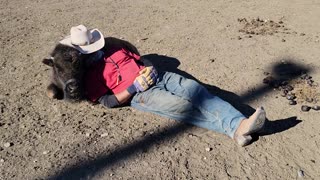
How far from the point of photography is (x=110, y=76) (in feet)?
15.0

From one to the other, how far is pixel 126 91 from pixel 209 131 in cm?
87

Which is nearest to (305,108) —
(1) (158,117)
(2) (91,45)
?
(1) (158,117)

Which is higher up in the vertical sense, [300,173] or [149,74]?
[149,74]

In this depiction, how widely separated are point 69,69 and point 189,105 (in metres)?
1.15

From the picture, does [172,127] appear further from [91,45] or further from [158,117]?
[91,45]

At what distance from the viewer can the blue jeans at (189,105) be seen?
423cm

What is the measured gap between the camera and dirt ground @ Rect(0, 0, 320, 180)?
3902mm

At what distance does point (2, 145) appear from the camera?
4.10m

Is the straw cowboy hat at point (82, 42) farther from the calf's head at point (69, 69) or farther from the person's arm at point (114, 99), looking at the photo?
the person's arm at point (114, 99)

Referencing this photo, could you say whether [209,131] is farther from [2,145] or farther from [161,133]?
[2,145]

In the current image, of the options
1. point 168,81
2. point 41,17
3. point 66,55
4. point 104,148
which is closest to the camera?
point 104,148

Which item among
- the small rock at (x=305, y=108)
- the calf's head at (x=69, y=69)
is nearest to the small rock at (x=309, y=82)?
the small rock at (x=305, y=108)

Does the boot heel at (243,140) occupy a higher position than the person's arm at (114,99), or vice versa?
the boot heel at (243,140)

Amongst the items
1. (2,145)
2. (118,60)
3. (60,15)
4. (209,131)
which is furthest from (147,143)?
(60,15)
